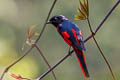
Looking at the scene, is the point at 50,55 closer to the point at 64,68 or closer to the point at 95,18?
the point at 64,68

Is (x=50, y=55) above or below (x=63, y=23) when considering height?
below

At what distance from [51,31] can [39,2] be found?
218 centimetres

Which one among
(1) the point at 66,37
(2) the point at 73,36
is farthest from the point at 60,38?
(2) the point at 73,36

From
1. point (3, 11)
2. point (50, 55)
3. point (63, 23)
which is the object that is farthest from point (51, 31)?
Result: point (63, 23)

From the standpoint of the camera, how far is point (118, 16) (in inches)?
470

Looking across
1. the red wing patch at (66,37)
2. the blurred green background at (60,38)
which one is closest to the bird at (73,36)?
the red wing patch at (66,37)

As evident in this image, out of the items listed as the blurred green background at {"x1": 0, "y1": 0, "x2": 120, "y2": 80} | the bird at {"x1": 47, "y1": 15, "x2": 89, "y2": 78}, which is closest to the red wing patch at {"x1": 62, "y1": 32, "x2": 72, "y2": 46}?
the bird at {"x1": 47, "y1": 15, "x2": 89, "y2": 78}

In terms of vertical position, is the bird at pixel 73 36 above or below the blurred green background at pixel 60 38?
above

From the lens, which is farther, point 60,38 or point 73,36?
point 60,38

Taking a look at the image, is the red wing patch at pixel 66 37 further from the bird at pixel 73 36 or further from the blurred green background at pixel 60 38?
the blurred green background at pixel 60 38

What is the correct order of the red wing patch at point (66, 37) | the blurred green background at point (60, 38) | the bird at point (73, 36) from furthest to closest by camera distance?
the blurred green background at point (60, 38) < the red wing patch at point (66, 37) < the bird at point (73, 36)

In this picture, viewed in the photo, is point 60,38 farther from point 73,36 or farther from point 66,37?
point 73,36

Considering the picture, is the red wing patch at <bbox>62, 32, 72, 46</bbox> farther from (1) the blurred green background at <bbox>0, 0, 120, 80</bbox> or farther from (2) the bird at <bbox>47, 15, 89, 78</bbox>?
(1) the blurred green background at <bbox>0, 0, 120, 80</bbox>

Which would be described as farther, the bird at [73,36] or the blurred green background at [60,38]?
the blurred green background at [60,38]
